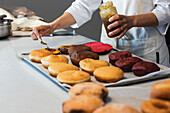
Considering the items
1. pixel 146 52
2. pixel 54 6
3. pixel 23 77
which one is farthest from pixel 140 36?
pixel 54 6

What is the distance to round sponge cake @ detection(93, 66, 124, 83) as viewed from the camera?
1055 millimetres

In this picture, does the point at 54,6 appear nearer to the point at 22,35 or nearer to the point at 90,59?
the point at 22,35

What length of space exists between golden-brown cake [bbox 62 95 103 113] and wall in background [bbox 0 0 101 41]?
12.8ft

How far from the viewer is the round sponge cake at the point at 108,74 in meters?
1.05

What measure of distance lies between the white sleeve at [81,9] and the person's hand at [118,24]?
58cm

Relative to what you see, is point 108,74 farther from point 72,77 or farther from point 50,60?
point 50,60

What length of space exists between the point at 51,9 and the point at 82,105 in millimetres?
4067

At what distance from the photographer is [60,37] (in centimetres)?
221

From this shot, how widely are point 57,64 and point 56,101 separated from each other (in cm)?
34

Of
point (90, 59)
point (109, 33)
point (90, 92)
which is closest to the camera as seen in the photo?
point (90, 92)

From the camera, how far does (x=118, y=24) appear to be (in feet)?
4.82

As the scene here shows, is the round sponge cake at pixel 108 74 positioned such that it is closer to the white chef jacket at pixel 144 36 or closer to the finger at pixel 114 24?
the finger at pixel 114 24

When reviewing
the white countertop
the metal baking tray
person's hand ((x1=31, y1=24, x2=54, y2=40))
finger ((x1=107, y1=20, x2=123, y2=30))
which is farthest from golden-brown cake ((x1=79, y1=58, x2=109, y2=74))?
person's hand ((x1=31, y1=24, x2=54, y2=40))

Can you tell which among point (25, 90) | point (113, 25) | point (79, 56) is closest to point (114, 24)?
point (113, 25)
